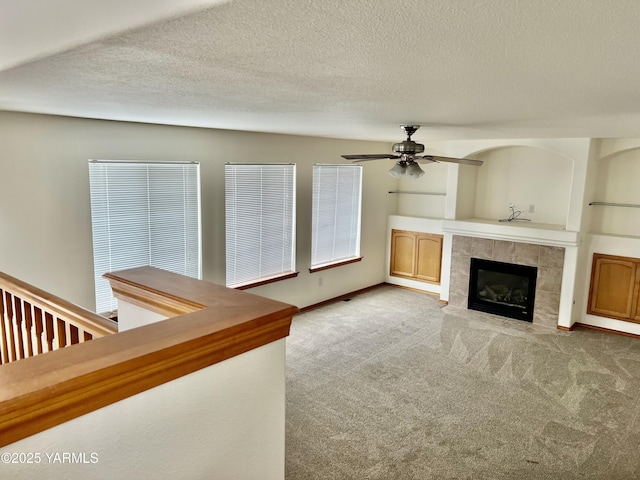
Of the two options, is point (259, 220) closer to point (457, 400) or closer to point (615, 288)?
point (457, 400)

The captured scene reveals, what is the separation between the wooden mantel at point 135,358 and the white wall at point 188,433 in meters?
0.03

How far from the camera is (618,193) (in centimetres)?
593

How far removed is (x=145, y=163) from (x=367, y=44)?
3.44 m

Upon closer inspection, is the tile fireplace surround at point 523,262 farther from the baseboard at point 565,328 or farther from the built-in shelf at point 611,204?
the built-in shelf at point 611,204

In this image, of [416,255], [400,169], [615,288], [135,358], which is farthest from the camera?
[416,255]

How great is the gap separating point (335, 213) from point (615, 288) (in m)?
3.84

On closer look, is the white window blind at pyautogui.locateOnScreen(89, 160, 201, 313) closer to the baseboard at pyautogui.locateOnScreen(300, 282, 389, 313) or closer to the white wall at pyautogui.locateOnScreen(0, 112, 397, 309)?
the white wall at pyautogui.locateOnScreen(0, 112, 397, 309)

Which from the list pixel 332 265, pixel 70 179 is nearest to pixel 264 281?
pixel 332 265

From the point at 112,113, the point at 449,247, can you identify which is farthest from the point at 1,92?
the point at 449,247

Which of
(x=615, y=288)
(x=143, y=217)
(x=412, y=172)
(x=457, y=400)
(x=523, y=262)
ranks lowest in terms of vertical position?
(x=457, y=400)

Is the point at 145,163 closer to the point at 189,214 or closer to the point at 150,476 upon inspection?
the point at 189,214

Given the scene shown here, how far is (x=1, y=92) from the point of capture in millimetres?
2434

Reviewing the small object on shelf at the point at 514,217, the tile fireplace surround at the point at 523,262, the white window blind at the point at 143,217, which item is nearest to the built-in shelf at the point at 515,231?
the tile fireplace surround at the point at 523,262

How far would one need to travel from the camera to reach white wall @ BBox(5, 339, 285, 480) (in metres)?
0.87
